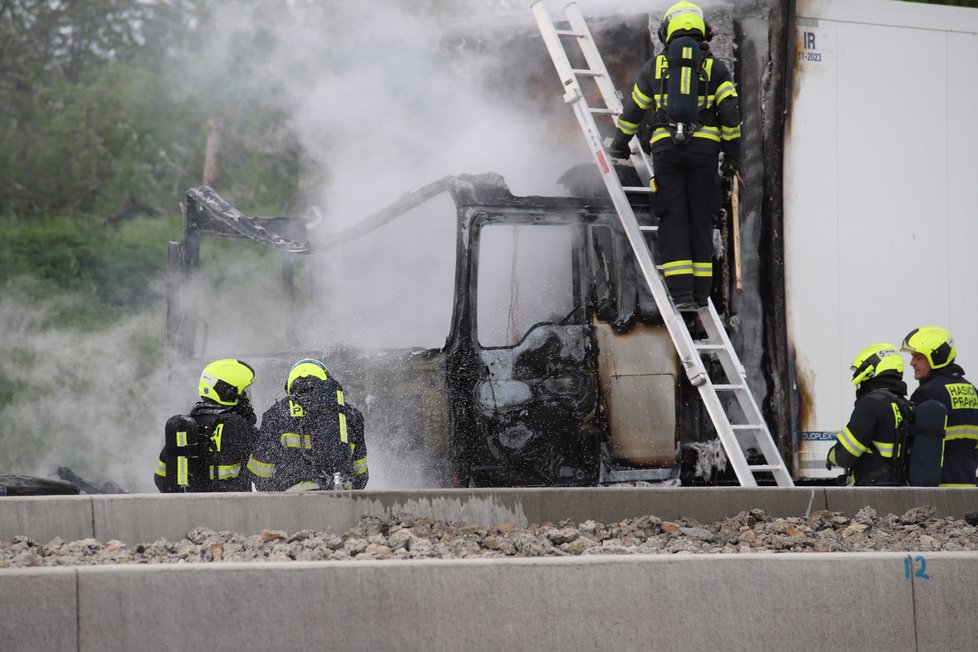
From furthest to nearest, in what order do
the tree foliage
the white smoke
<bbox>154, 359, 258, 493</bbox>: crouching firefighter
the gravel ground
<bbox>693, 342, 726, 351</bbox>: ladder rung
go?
1. the tree foliage
2. the white smoke
3. <bbox>693, 342, 726, 351</bbox>: ladder rung
4. <bbox>154, 359, 258, 493</bbox>: crouching firefighter
5. the gravel ground

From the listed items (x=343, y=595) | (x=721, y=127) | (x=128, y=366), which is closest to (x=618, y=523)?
(x=343, y=595)

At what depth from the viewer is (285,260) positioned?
8.95 meters

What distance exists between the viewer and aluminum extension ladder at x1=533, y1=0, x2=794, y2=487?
22.1 ft

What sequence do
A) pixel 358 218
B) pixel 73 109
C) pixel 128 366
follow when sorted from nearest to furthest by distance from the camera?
pixel 358 218
pixel 128 366
pixel 73 109

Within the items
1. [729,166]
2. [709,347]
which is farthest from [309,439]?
[729,166]

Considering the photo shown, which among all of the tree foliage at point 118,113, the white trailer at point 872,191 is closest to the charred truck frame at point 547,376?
the white trailer at point 872,191

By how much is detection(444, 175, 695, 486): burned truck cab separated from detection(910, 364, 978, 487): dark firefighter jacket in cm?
136

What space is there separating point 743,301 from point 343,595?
4343 mm

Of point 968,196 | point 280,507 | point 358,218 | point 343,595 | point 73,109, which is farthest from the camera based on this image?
point 73,109

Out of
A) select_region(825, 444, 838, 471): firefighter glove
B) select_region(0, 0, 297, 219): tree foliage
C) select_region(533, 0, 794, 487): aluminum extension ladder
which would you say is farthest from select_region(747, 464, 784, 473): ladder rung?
select_region(0, 0, 297, 219): tree foliage

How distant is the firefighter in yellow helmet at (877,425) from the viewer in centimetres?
653

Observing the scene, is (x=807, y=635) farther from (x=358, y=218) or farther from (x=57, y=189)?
(x=57, y=189)

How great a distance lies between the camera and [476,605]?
11.8 ft

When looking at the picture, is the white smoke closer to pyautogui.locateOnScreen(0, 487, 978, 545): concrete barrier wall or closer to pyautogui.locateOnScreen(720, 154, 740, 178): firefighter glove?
pyautogui.locateOnScreen(720, 154, 740, 178): firefighter glove
